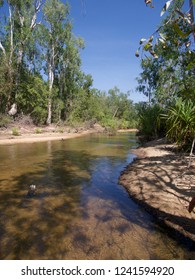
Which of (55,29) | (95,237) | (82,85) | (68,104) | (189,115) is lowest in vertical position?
(95,237)

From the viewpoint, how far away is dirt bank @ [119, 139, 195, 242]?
3795 millimetres

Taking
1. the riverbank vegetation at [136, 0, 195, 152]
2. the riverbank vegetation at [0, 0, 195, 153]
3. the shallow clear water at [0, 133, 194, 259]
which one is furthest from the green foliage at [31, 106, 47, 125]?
the shallow clear water at [0, 133, 194, 259]

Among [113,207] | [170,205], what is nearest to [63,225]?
[113,207]

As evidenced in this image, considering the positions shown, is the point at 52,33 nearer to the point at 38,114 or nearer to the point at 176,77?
the point at 38,114

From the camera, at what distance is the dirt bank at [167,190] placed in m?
3.79

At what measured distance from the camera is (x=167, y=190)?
4.91 m

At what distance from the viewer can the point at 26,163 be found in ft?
30.7

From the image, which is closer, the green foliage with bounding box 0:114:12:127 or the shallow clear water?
the shallow clear water

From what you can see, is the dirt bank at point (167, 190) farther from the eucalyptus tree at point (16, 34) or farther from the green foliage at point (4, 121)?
the eucalyptus tree at point (16, 34)

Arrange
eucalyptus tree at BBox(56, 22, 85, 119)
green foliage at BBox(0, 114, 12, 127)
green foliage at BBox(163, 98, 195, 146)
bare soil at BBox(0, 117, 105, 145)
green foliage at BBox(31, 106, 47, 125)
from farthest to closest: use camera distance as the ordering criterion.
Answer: eucalyptus tree at BBox(56, 22, 85, 119) < green foliage at BBox(31, 106, 47, 125) < green foliage at BBox(0, 114, 12, 127) < bare soil at BBox(0, 117, 105, 145) < green foliage at BBox(163, 98, 195, 146)

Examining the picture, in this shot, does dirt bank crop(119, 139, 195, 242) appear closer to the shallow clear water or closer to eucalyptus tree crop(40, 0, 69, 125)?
the shallow clear water

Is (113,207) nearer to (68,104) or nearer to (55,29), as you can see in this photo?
(55,29)

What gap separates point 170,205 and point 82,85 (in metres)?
38.2

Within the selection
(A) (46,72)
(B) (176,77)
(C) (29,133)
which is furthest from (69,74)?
(B) (176,77)
